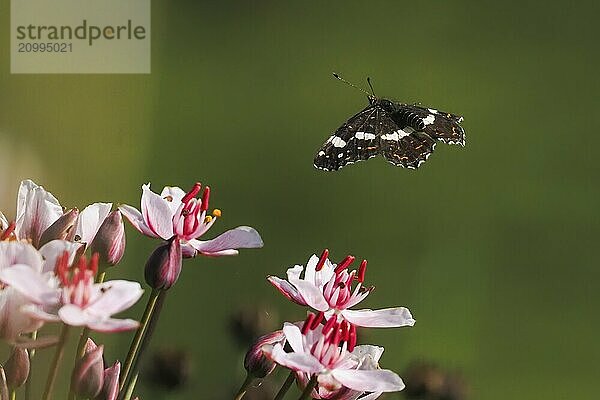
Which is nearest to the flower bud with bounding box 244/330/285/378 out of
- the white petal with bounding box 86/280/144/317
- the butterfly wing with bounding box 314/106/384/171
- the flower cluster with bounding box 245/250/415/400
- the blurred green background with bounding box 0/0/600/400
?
the flower cluster with bounding box 245/250/415/400

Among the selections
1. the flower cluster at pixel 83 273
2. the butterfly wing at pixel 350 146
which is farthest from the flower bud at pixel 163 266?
the butterfly wing at pixel 350 146

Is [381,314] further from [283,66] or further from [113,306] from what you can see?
[283,66]

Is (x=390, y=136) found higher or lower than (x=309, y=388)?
higher

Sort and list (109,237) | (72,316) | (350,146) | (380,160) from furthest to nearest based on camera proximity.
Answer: (380,160) → (350,146) → (109,237) → (72,316)

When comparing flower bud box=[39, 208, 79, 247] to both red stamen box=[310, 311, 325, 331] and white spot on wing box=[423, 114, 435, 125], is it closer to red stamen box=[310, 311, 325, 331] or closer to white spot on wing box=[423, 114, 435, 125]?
red stamen box=[310, 311, 325, 331]

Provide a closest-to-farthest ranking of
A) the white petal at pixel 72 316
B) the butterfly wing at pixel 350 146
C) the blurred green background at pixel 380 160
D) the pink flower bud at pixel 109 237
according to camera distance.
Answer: the white petal at pixel 72 316 → the pink flower bud at pixel 109 237 → the butterfly wing at pixel 350 146 → the blurred green background at pixel 380 160

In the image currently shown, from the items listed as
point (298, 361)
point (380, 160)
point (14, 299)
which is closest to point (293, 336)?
point (298, 361)

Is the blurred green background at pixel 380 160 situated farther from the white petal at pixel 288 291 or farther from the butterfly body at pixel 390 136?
the white petal at pixel 288 291

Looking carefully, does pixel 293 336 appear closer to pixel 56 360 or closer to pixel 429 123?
pixel 56 360
